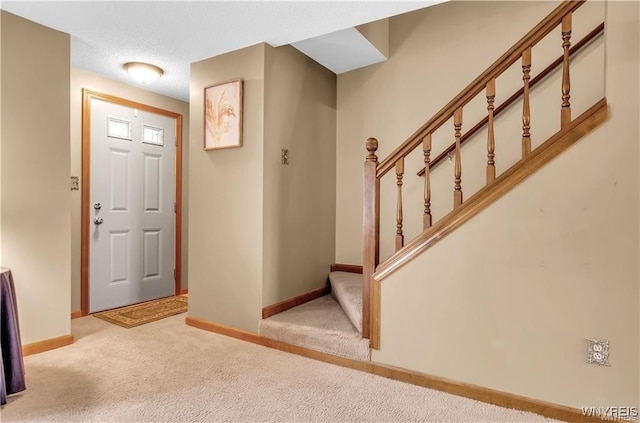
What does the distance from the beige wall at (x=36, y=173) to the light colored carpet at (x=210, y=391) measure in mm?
404

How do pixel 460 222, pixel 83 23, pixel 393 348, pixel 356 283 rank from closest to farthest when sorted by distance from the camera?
pixel 460 222, pixel 393 348, pixel 83 23, pixel 356 283

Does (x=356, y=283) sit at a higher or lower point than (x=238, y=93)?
lower

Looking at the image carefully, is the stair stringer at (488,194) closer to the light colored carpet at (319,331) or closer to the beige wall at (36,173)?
the light colored carpet at (319,331)

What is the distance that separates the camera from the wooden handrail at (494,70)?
174cm

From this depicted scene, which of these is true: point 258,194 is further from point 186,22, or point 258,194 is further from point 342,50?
point 342,50

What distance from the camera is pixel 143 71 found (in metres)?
3.11

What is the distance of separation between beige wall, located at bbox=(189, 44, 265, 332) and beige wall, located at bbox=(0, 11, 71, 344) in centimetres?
92

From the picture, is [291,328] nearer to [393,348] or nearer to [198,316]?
[393,348]

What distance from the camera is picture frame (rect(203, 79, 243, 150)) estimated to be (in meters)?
2.78

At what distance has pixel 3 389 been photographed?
1.78 metres

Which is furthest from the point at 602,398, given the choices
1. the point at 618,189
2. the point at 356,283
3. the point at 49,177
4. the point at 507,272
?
the point at 49,177

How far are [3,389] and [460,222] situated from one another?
2519 mm

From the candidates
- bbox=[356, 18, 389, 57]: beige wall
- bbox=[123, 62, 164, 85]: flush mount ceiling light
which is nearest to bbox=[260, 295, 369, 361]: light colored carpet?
bbox=[356, 18, 389, 57]: beige wall

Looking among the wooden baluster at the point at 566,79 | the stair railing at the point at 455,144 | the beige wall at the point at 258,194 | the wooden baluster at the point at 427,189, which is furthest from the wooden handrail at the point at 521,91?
the beige wall at the point at 258,194
